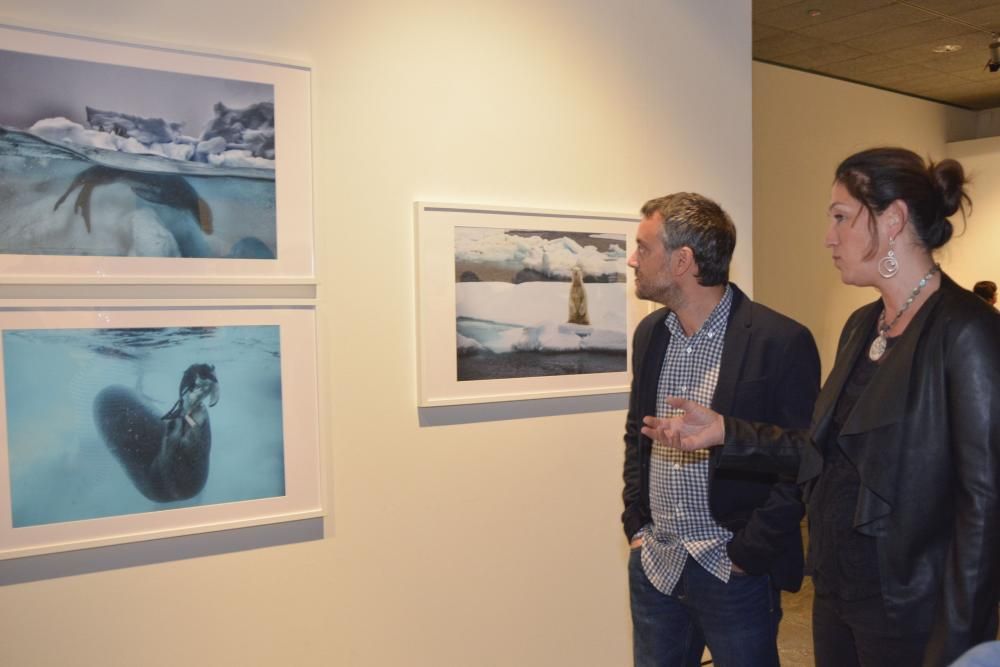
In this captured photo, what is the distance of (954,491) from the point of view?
1.53 metres

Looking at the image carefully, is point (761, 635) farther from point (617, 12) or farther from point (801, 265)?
point (801, 265)

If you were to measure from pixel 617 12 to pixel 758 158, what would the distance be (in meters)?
3.27

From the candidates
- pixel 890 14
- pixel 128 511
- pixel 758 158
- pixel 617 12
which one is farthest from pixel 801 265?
pixel 128 511

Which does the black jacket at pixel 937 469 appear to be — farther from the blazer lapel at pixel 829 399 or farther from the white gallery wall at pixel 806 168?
the white gallery wall at pixel 806 168

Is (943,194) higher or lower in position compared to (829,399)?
higher

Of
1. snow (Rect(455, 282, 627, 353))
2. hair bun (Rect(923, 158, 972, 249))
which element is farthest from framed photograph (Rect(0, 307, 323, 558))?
hair bun (Rect(923, 158, 972, 249))

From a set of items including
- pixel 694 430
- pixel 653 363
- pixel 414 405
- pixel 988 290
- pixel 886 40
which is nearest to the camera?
pixel 694 430

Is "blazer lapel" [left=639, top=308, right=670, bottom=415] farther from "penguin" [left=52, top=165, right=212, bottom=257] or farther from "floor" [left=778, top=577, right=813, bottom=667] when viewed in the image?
"floor" [left=778, top=577, right=813, bottom=667]

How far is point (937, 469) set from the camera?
1.52 metres

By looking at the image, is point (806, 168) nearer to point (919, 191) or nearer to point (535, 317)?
point (535, 317)

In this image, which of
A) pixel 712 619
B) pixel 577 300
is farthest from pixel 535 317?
pixel 712 619

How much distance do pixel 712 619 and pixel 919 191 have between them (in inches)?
46.1

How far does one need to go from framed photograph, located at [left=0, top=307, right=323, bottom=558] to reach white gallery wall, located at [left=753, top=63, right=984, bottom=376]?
4529 millimetres

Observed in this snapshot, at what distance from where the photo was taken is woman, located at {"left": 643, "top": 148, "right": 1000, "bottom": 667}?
1.47 m
